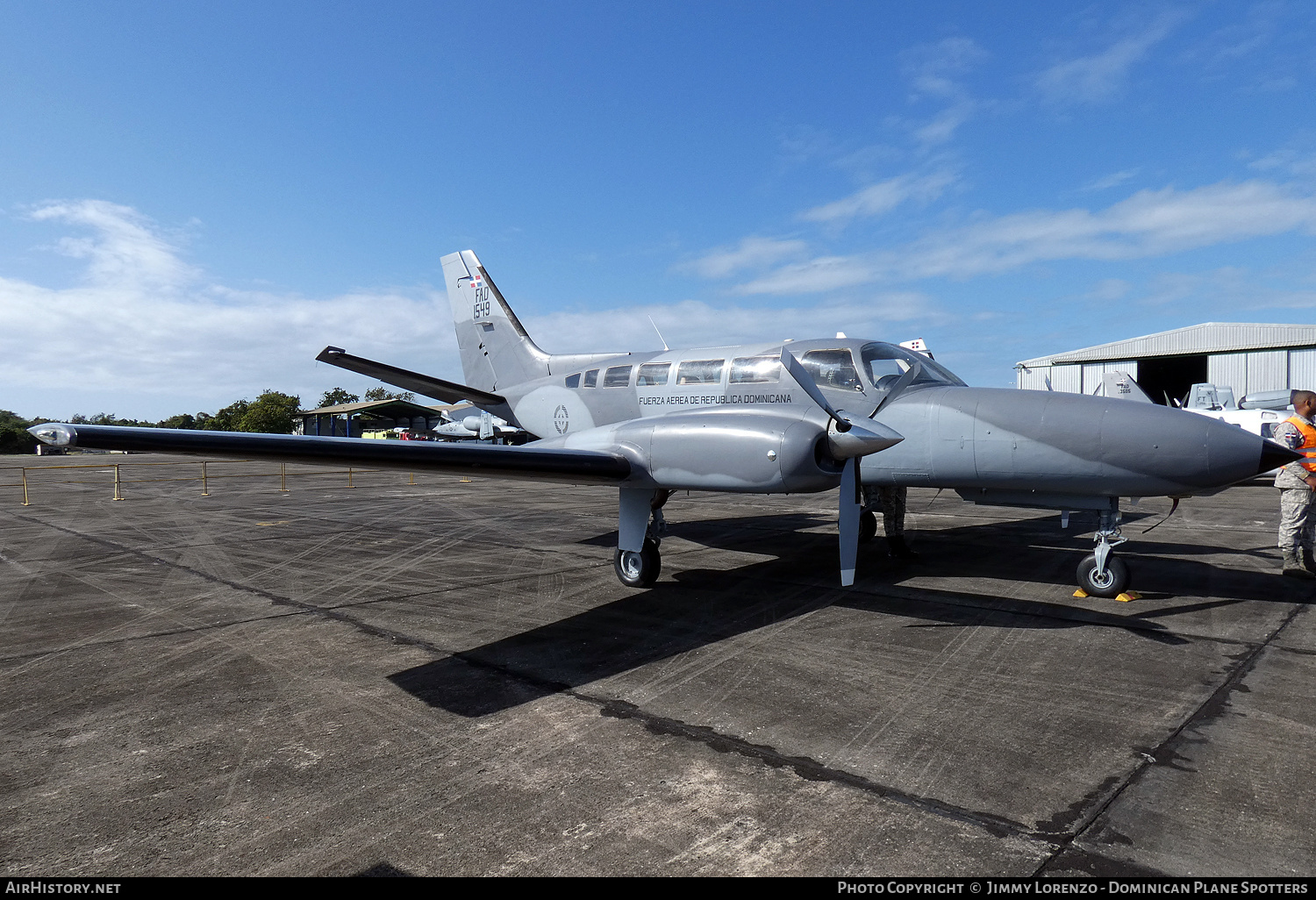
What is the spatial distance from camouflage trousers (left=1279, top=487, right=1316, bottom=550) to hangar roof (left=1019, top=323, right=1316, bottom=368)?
35367 mm

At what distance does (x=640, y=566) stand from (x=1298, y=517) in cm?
768

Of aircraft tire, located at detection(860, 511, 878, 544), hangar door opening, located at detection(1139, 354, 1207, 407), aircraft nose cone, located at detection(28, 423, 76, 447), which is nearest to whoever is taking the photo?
aircraft nose cone, located at detection(28, 423, 76, 447)

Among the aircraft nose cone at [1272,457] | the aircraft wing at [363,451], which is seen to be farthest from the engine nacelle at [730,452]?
the aircraft nose cone at [1272,457]

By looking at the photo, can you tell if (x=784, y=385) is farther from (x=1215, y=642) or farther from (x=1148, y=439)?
(x=1215, y=642)

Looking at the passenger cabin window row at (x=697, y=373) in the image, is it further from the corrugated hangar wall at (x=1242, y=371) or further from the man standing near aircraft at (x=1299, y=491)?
the corrugated hangar wall at (x=1242, y=371)

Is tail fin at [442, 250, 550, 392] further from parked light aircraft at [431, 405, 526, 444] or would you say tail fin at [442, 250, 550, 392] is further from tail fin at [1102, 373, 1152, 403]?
tail fin at [1102, 373, 1152, 403]

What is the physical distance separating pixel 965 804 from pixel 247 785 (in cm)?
363

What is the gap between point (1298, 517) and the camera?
799 centimetres

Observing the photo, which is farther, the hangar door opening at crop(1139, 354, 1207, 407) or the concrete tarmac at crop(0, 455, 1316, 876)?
the hangar door opening at crop(1139, 354, 1207, 407)

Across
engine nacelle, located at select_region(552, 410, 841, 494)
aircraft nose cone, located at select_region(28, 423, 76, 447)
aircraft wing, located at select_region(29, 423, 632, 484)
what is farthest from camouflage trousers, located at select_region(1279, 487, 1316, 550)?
aircraft nose cone, located at select_region(28, 423, 76, 447)

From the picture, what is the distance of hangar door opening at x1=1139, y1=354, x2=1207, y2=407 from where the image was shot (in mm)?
41562

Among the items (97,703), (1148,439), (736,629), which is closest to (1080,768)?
(736,629)

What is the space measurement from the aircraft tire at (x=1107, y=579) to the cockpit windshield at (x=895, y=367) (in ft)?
7.95

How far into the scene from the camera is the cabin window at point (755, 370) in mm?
8609
